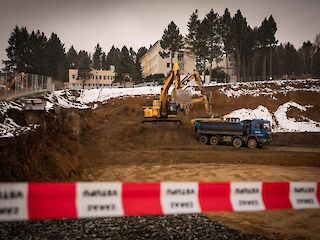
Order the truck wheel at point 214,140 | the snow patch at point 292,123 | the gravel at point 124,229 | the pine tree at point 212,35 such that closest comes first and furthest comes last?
the gravel at point 124,229 → the truck wheel at point 214,140 → the snow patch at point 292,123 → the pine tree at point 212,35

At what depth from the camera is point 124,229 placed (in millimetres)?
7133

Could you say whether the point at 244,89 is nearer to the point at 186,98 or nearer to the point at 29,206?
the point at 186,98

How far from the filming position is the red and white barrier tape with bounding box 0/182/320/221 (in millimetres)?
3494

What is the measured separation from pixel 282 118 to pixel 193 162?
19.3m

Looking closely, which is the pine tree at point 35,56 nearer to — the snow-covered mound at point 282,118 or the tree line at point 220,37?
the tree line at point 220,37

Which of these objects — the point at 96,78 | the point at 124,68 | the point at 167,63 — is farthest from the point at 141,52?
the point at 124,68

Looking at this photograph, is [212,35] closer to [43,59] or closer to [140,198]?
[43,59]

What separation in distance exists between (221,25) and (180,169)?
5224 centimetres

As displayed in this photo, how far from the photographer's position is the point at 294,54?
85.3 meters

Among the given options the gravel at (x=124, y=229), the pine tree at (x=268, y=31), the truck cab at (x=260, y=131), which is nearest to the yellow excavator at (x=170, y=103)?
the truck cab at (x=260, y=131)

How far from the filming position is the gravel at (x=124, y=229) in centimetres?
649

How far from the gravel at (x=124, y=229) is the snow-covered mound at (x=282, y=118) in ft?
88.1

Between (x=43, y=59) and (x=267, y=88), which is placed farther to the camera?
(x=43, y=59)

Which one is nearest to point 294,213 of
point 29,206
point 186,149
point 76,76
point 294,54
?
point 29,206
